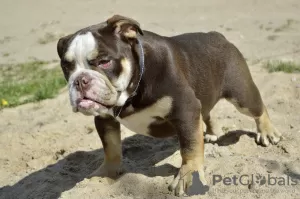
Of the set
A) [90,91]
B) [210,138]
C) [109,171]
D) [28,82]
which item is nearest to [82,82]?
[90,91]

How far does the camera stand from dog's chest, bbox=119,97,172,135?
3385mm

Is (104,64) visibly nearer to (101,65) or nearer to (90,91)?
(101,65)

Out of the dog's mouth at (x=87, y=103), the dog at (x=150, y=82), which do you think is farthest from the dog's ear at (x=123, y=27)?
the dog's mouth at (x=87, y=103)

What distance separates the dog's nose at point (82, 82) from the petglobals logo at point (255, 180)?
3.72ft

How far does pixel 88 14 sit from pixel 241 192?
341 inches

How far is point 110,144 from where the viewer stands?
154 inches

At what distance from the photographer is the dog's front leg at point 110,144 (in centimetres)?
386

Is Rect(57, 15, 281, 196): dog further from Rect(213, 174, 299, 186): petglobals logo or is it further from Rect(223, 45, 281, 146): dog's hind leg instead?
Rect(213, 174, 299, 186): petglobals logo

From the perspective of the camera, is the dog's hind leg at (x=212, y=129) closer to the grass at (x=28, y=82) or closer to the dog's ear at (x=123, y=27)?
the dog's ear at (x=123, y=27)

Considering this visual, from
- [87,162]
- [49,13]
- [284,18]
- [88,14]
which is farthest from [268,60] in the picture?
[49,13]

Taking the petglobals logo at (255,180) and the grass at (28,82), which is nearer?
the petglobals logo at (255,180)

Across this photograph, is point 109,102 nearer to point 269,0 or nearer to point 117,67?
point 117,67

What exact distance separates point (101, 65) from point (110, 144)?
1004 millimetres

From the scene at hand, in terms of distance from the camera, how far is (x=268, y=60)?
684cm
